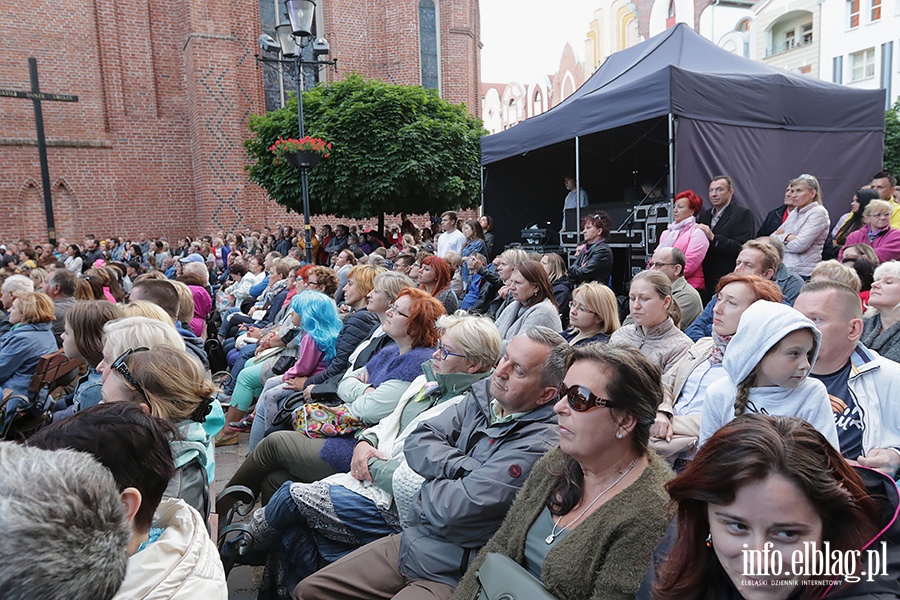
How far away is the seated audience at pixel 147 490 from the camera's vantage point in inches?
57.2

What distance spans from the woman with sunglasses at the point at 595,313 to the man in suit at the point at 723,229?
8.37ft

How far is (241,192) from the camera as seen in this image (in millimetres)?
18906

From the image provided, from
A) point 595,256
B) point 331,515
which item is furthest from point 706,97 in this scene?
point 331,515

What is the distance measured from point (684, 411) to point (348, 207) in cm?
1100

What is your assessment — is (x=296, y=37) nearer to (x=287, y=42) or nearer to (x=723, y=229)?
(x=287, y=42)

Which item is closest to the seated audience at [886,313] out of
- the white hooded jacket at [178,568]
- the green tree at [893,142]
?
the white hooded jacket at [178,568]

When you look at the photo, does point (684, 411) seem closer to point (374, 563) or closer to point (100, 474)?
point (374, 563)

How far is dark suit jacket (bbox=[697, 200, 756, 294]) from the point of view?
234 inches

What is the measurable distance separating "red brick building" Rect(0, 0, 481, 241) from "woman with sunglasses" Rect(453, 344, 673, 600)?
18.5 metres

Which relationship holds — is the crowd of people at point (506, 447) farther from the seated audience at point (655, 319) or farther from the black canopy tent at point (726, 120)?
the black canopy tent at point (726, 120)

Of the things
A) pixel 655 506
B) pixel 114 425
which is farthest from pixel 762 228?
pixel 114 425

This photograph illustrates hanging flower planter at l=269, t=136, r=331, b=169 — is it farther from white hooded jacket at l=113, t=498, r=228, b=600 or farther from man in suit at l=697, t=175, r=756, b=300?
white hooded jacket at l=113, t=498, r=228, b=600

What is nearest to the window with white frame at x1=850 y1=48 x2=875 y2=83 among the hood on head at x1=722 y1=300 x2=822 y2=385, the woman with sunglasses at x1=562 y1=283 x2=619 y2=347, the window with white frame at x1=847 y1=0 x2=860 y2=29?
the window with white frame at x1=847 y1=0 x2=860 y2=29

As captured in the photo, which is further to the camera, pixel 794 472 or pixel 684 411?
pixel 684 411
